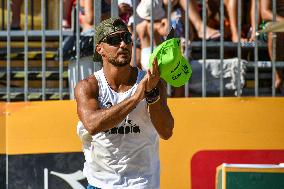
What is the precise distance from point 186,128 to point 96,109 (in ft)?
6.43

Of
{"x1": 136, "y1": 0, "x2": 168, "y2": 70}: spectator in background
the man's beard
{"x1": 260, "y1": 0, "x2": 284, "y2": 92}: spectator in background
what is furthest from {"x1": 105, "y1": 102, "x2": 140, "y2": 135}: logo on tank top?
{"x1": 260, "y1": 0, "x2": 284, "y2": 92}: spectator in background

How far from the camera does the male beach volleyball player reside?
557cm

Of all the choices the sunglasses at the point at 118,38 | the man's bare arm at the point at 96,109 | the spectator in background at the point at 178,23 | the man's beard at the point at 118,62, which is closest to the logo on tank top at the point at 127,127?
the man's bare arm at the point at 96,109

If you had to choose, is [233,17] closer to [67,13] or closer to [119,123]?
[67,13]

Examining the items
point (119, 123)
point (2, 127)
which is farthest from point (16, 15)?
point (119, 123)

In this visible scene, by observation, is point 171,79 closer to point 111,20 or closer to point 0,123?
point 111,20

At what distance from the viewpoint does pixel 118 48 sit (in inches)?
222

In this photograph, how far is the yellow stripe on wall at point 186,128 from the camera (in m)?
7.45

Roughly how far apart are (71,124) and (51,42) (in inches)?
44.4

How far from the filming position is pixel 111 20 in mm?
5754

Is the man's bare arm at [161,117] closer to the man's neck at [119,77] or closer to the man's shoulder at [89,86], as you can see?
the man's neck at [119,77]

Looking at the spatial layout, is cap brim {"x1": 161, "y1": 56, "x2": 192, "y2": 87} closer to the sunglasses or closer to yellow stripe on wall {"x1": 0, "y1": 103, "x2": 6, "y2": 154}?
the sunglasses

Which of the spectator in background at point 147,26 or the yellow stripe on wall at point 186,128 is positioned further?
the spectator in background at point 147,26

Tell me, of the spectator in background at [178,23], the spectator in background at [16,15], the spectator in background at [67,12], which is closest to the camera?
the spectator in background at [178,23]
